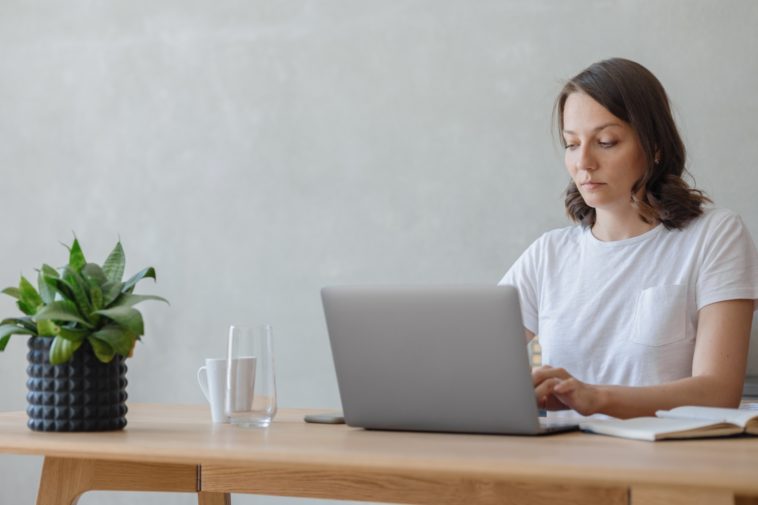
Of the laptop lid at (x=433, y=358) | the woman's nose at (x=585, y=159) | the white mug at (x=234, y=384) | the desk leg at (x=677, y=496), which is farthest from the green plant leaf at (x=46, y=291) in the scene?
the woman's nose at (x=585, y=159)

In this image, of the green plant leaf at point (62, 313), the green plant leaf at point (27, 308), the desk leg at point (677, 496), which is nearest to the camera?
the desk leg at point (677, 496)

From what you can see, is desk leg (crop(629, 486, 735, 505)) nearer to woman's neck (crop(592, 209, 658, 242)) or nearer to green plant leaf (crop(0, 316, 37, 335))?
green plant leaf (crop(0, 316, 37, 335))

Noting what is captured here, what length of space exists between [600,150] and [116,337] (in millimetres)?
1098

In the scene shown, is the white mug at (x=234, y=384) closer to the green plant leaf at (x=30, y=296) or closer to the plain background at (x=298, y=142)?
the green plant leaf at (x=30, y=296)

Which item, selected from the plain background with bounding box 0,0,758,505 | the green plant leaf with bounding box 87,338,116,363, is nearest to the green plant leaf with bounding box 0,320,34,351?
the green plant leaf with bounding box 87,338,116,363

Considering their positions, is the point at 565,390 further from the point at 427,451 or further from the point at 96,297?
the point at 96,297

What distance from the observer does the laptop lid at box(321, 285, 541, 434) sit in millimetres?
1304

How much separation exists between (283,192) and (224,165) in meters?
0.24

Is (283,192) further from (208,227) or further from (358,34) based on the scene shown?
(358,34)

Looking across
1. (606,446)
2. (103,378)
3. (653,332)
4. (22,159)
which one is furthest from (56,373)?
(22,159)

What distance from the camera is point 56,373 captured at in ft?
4.98

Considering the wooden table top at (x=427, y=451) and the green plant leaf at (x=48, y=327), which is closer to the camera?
the wooden table top at (x=427, y=451)

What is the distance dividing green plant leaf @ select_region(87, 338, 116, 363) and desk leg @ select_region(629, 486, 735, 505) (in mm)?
847

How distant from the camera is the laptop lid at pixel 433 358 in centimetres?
130
